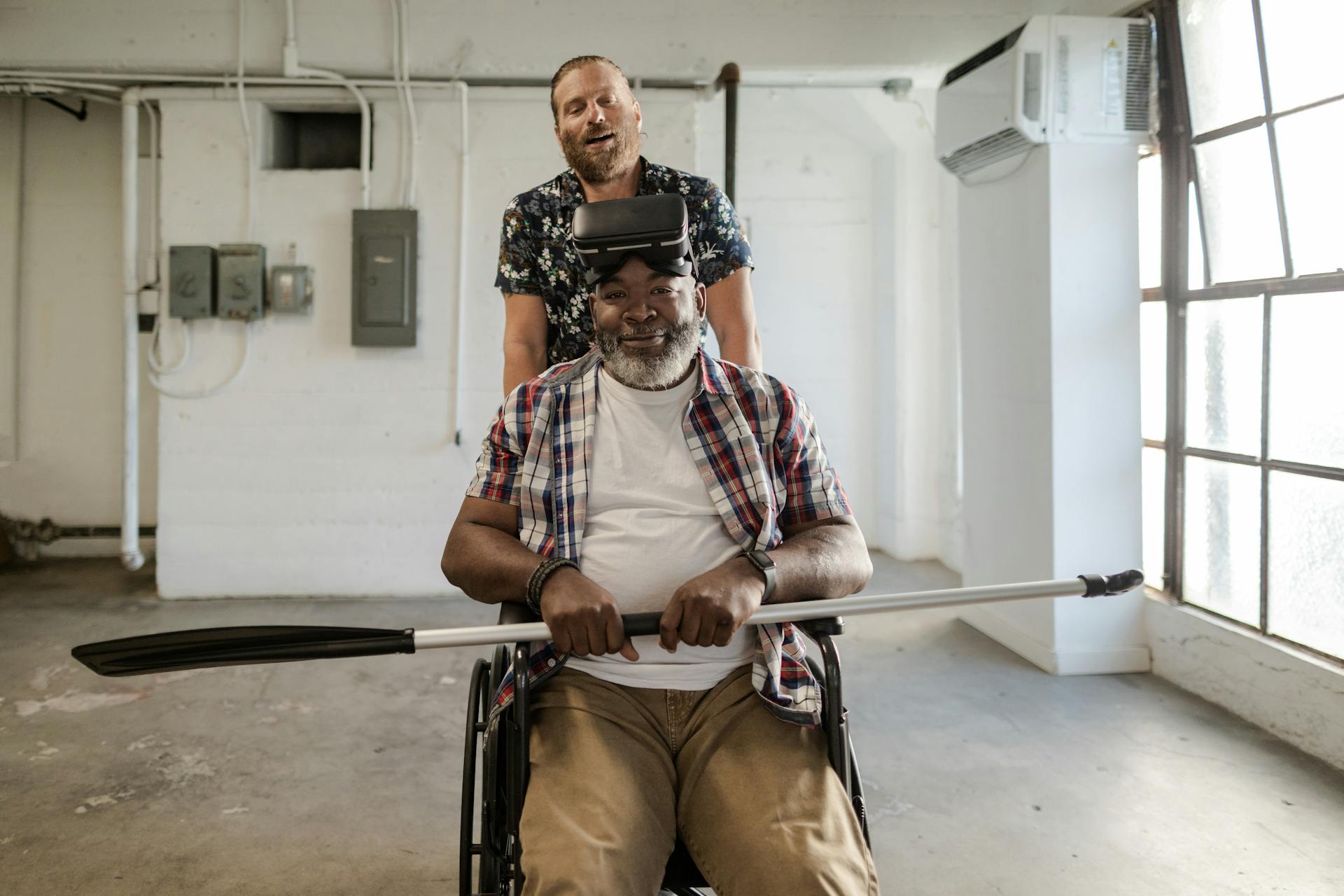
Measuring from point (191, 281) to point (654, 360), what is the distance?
362 cm

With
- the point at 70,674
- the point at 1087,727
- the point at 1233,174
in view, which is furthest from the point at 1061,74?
the point at 70,674

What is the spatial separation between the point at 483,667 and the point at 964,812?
139 cm

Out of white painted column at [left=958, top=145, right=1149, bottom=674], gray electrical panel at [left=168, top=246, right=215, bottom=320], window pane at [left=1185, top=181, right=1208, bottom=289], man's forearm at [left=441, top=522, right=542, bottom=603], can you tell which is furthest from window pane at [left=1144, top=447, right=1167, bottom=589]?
gray electrical panel at [left=168, top=246, right=215, bottom=320]

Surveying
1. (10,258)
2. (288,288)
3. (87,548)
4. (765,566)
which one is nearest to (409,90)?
(288,288)

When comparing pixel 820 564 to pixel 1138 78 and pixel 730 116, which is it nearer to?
pixel 1138 78

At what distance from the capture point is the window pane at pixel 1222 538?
119 inches

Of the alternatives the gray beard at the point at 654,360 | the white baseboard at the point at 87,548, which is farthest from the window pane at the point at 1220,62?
the white baseboard at the point at 87,548

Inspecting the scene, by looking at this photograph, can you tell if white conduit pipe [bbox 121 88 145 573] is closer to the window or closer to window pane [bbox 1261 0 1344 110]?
the window

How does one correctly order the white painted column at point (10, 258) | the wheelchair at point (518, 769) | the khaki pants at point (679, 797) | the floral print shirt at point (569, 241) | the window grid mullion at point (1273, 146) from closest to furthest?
the khaki pants at point (679, 797)
the wheelchair at point (518, 769)
the floral print shirt at point (569, 241)
the window grid mullion at point (1273, 146)
the white painted column at point (10, 258)

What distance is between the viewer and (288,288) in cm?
447

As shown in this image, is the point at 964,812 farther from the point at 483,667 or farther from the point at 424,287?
the point at 424,287

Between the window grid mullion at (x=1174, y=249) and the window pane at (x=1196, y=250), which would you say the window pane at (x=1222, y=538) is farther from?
the window pane at (x=1196, y=250)

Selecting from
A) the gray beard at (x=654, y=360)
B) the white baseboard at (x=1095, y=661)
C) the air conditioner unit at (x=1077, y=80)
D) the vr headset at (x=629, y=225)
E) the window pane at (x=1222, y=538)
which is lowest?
the white baseboard at (x=1095, y=661)

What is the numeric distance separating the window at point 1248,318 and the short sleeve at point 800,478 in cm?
191
